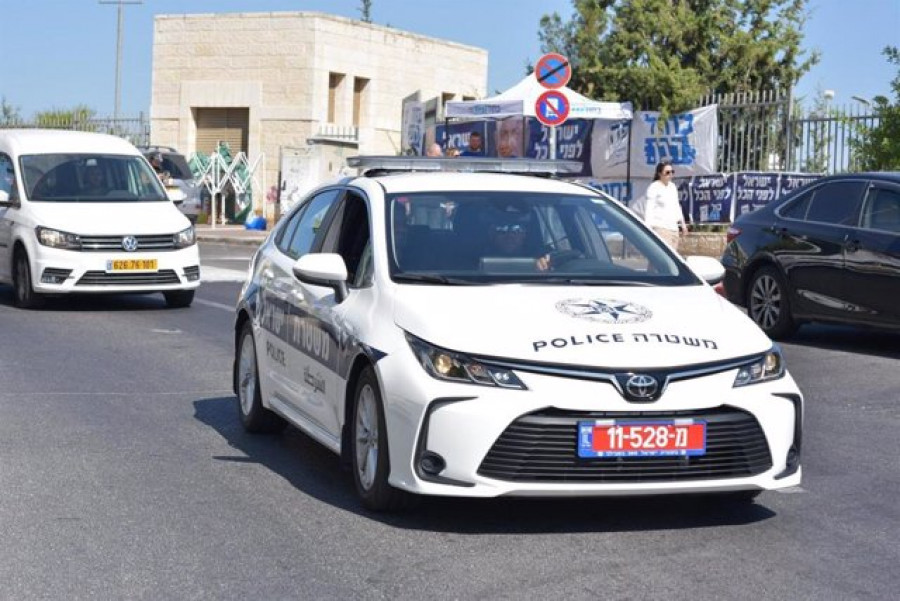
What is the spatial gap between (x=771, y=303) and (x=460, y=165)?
654cm

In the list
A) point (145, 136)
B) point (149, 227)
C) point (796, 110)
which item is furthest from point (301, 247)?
point (145, 136)

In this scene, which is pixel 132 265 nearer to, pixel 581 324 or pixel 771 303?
pixel 771 303

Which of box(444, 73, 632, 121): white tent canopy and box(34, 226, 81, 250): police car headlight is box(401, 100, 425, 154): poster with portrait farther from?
box(34, 226, 81, 250): police car headlight

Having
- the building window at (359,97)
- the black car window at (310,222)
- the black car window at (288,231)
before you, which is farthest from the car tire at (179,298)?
the building window at (359,97)

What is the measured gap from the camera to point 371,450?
284 inches

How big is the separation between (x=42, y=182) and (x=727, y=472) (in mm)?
12970

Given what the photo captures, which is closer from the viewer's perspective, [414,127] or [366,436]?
[366,436]

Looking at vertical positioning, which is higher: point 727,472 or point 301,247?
point 301,247

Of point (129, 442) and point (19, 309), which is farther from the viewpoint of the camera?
point (19, 309)

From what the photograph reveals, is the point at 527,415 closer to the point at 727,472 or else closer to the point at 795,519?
the point at 727,472

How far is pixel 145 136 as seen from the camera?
48.0 meters

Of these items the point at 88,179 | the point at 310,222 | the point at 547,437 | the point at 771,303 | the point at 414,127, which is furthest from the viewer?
the point at 414,127

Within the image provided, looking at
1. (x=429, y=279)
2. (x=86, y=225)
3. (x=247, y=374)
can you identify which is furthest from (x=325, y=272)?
(x=86, y=225)

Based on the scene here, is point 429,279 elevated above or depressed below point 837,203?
below
